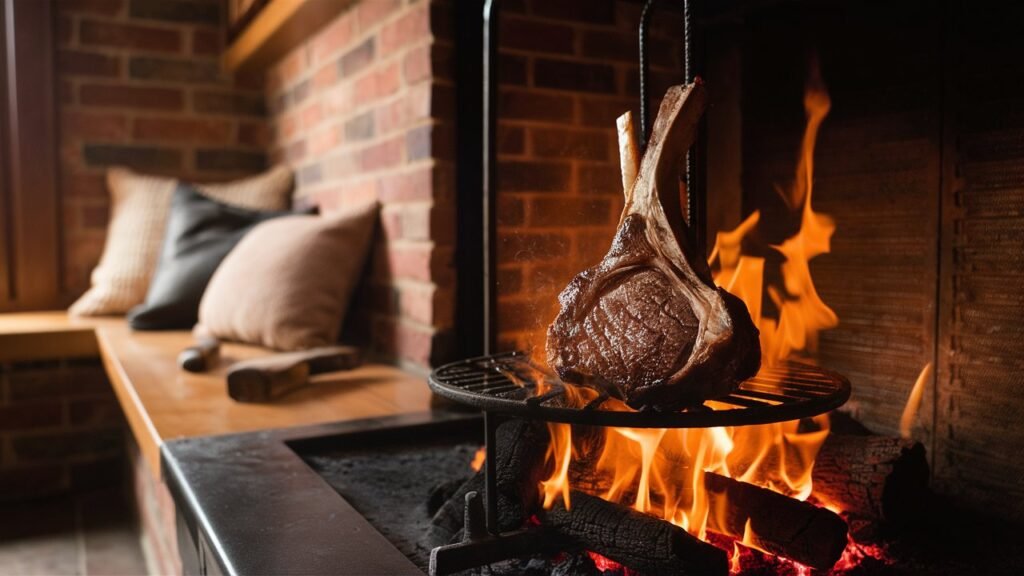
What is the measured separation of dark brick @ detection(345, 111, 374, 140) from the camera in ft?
7.29

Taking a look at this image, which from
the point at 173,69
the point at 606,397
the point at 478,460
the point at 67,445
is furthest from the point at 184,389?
the point at 173,69

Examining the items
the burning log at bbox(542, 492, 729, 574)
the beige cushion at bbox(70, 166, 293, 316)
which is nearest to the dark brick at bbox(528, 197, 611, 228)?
the burning log at bbox(542, 492, 729, 574)

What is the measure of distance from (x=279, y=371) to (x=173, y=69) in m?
1.89

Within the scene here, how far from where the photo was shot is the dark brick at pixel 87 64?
9.77 ft

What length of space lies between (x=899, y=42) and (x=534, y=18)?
77 cm

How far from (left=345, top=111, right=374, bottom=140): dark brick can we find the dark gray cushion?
1.34ft

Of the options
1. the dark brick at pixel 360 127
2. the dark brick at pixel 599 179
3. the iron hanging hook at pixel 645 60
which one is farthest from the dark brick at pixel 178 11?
the iron hanging hook at pixel 645 60

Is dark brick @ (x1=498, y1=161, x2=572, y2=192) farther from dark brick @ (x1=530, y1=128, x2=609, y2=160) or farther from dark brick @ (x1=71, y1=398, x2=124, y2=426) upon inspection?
dark brick @ (x1=71, y1=398, x2=124, y2=426)

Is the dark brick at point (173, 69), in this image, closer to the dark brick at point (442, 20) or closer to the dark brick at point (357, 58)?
the dark brick at point (357, 58)

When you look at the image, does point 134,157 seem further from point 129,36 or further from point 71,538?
point 71,538

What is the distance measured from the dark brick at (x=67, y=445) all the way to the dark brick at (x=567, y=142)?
181 centimetres

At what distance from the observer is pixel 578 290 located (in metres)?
0.95

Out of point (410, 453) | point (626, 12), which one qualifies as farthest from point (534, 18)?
point (410, 453)

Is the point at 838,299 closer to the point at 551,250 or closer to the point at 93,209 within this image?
the point at 551,250
